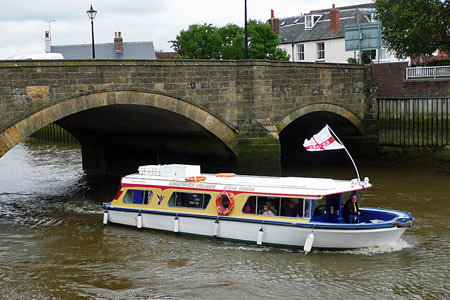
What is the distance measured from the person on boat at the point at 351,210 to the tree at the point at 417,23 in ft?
68.4

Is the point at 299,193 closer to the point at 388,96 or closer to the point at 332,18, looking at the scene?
the point at 388,96

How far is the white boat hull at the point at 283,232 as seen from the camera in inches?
635

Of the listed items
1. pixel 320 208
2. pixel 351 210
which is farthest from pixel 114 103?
pixel 351 210

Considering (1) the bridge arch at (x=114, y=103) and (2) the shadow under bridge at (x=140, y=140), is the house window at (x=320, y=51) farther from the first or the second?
(1) the bridge arch at (x=114, y=103)

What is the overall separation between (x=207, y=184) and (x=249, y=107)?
7334mm

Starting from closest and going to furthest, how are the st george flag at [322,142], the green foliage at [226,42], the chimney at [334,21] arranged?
1. the st george flag at [322,142]
2. the green foliage at [226,42]
3. the chimney at [334,21]

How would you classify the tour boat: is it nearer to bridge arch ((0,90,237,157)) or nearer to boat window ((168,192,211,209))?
boat window ((168,192,211,209))

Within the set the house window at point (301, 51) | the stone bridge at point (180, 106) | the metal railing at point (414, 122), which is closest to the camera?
the stone bridge at point (180, 106)

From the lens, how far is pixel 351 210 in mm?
16750

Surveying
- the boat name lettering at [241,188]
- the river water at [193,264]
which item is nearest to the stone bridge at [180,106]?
the river water at [193,264]

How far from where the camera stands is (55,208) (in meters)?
23.3

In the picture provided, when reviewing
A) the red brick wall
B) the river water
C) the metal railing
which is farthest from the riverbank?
the river water

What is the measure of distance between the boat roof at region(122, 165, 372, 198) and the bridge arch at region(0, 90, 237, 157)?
3.03 m

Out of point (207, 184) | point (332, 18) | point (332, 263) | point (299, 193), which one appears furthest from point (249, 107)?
point (332, 18)
